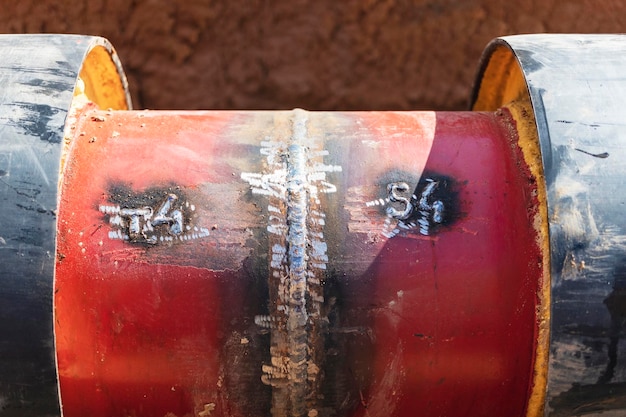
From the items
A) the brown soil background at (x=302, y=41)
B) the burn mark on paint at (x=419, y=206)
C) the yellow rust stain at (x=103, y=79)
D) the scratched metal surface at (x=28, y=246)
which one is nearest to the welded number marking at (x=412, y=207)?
the burn mark on paint at (x=419, y=206)

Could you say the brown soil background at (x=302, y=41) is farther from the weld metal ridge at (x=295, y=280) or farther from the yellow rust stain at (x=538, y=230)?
the weld metal ridge at (x=295, y=280)

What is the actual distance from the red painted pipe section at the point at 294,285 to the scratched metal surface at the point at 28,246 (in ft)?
0.35

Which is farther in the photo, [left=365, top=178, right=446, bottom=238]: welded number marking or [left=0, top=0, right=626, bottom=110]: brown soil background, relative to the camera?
[left=0, top=0, right=626, bottom=110]: brown soil background

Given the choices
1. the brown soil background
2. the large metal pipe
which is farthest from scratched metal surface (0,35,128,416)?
the brown soil background

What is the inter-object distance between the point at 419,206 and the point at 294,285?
30 centimetres

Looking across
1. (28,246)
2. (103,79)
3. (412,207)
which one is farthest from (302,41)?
(28,246)

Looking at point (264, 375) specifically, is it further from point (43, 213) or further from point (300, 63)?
point (300, 63)

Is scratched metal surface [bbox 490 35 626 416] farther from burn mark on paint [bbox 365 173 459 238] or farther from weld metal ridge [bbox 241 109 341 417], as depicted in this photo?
weld metal ridge [bbox 241 109 341 417]

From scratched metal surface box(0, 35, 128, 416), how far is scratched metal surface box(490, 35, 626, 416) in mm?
923

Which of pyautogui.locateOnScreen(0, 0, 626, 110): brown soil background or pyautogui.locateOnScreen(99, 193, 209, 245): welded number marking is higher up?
pyautogui.locateOnScreen(0, 0, 626, 110): brown soil background

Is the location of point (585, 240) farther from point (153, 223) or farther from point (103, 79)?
point (103, 79)

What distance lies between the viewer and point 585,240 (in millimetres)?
1266

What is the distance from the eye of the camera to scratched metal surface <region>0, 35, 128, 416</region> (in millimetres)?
1258

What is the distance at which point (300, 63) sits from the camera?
2.81 m
